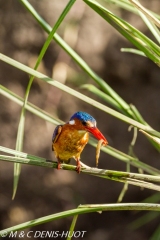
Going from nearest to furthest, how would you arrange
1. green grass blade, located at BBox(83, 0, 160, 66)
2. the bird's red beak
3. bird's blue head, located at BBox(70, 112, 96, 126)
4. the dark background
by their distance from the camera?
green grass blade, located at BBox(83, 0, 160, 66), the bird's red beak, bird's blue head, located at BBox(70, 112, 96, 126), the dark background

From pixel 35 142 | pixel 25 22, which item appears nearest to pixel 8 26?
pixel 25 22

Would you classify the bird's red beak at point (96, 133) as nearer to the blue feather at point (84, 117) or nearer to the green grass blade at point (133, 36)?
the blue feather at point (84, 117)

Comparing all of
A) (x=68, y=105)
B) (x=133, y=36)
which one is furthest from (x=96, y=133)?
(x=68, y=105)

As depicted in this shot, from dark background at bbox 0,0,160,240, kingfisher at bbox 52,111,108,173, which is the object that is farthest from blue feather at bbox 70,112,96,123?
dark background at bbox 0,0,160,240

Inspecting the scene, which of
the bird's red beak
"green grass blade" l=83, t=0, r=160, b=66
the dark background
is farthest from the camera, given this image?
the dark background

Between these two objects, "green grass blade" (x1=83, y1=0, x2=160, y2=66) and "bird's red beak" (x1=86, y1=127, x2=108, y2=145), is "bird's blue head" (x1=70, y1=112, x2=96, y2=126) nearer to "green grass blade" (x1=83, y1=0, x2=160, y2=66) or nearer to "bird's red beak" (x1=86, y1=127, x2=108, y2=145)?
"bird's red beak" (x1=86, y1=127, x2=108, y2=145)

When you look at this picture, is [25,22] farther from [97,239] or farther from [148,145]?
[97,239]

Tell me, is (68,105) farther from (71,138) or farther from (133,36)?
(133,36)
